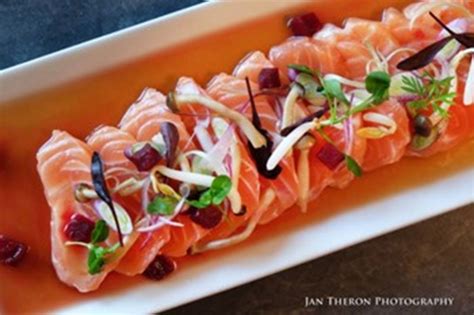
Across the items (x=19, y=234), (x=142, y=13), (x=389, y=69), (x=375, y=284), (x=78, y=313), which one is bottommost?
(x=375, y=284)

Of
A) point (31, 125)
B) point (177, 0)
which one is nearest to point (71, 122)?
point (31, 125)

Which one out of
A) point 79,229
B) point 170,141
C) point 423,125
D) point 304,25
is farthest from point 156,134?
point 423,125

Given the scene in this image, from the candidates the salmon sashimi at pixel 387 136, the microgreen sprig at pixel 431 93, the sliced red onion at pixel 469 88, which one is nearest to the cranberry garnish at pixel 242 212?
the salmon sashimi at pixel 387 136

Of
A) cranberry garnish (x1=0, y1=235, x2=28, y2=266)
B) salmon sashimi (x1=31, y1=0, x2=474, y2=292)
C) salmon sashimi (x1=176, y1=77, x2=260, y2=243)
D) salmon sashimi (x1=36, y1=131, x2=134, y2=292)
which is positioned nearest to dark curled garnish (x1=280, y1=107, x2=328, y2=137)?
salmon sashimi (x1=31, y1=0, x2=474, y2=292)

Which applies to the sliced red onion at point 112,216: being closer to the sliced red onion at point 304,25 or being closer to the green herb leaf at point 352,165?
the green herb leaf at point 352,165

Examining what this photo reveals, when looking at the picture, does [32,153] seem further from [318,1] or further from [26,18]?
[318,1]
